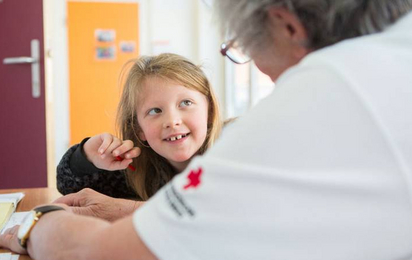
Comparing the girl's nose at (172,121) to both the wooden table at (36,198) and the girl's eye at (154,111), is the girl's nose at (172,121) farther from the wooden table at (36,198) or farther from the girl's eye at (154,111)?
the wooden table at (36,198)

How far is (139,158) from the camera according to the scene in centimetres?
150

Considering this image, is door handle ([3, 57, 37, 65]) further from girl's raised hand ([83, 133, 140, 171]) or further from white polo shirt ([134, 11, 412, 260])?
white polo shirt ([134, 11, 412, 260])

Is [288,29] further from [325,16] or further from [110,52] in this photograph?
[110,52]

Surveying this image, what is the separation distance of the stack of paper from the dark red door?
1487mm

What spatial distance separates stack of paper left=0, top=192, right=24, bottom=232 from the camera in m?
1.13

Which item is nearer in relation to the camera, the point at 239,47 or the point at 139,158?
the point at 239,47

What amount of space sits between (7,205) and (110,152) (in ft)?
1.01

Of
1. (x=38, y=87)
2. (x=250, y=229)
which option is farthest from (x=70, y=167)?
(x=38, y=87)

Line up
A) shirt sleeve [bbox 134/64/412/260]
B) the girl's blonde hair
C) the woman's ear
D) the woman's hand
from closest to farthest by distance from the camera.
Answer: shirt sleeve [bbox 134/64/412/260] < the woman's ear < the woman's hand < the girl's blonde hair

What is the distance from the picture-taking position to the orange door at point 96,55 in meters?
5.27

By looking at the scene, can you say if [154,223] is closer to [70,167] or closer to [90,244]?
[90,244]

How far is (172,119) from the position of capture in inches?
53.5

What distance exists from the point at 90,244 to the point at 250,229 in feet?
0.75

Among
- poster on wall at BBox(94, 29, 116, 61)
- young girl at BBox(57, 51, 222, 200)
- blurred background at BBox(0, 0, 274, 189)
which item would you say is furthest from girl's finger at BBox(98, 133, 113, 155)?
poster on wall at BBox(94, 29, 116, 61)
